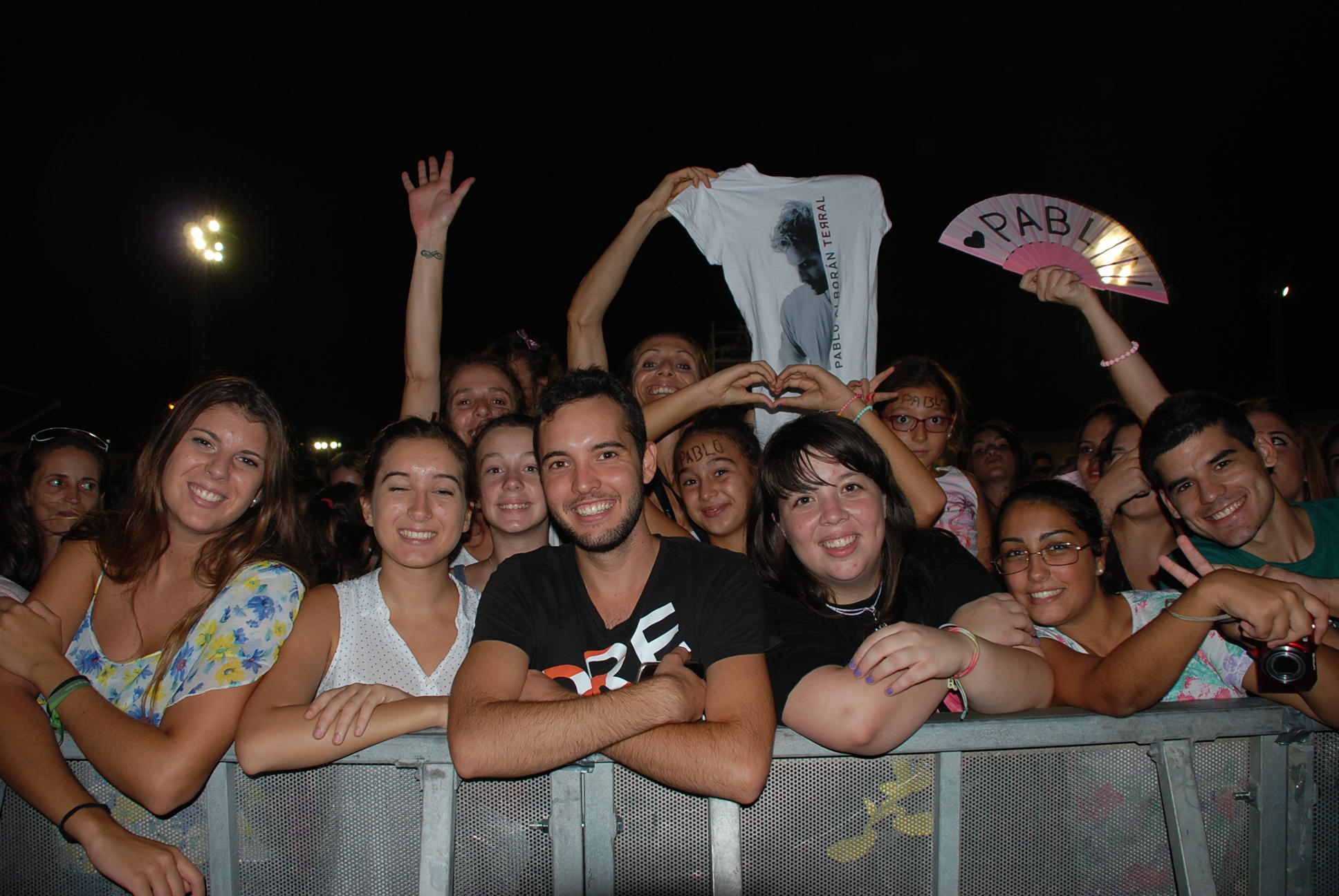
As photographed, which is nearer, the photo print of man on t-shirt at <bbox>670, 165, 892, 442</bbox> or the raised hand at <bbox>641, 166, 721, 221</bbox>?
the photo print of man on t-shirt at <bbox>670, 165, 892, 442</bbox>

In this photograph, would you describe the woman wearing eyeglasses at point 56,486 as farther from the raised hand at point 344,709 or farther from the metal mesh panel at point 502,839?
the metal mesh panel at point 502,839

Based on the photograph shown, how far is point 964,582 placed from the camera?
9.07ft

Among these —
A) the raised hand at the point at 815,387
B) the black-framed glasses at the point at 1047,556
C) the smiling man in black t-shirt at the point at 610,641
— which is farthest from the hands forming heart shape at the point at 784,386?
the black-framed glasses at the point at 1047,556

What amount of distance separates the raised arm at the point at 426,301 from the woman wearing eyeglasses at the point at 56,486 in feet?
6.83

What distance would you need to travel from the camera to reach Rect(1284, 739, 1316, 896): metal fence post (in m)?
2.19

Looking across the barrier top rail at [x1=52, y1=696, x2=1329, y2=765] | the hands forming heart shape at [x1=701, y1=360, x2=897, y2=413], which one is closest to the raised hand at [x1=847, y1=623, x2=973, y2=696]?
the barrier top rail at [x1=52, y1=696, x2=1329, y2=765]

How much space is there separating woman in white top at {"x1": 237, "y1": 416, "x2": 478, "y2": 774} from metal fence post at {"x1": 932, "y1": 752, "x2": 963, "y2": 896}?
1441 mm

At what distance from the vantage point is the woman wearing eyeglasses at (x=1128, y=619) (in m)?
2.20

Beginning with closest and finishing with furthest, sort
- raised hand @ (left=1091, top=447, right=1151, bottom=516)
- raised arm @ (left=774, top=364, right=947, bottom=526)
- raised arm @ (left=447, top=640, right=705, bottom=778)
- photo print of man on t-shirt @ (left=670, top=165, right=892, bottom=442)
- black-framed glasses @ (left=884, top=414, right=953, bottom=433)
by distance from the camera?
1. raised arm @ (left=447, top=640, right=705, bottom=778)
2. raised arm @ (left=774, top=364, right=947, bottom=526)
3. raised hand @ (left=1091, top=447, right=1151, bottom=516)
4. black-framed glasses @ (left=884, top=414, right=953, bottom=433)
5. photo print of man on t-shirt @ (left=670, top=165, right=892, bottom=442)

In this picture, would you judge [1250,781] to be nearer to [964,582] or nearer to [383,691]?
[964,582]

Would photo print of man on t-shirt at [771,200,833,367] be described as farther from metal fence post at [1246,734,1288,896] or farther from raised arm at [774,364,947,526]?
metal fence post at [1246,734,1288,896]

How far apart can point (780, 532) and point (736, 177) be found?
8.72 feet


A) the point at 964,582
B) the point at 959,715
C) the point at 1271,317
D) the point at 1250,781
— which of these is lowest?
the point at 1250,781

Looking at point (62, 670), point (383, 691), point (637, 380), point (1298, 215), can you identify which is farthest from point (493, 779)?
point (1298, 215)
